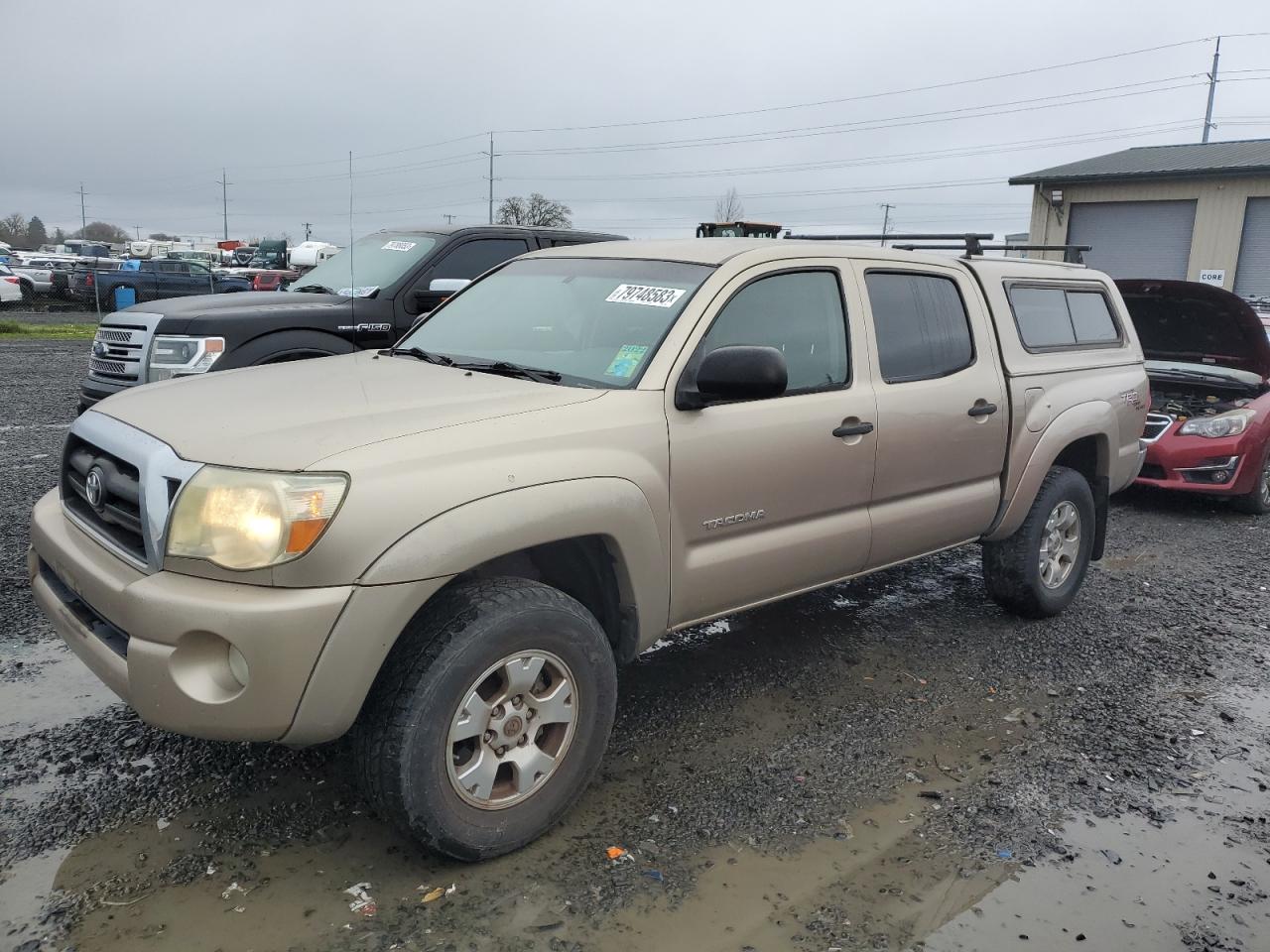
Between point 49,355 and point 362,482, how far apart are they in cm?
1598

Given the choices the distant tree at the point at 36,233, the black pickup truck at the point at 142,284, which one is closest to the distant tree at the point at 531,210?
the black pickup truck at the point at 142,284

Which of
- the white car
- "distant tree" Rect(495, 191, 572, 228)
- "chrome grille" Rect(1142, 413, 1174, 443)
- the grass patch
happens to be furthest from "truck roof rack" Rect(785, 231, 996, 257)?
"distant tree" Rect(495, 191, 572, 228)

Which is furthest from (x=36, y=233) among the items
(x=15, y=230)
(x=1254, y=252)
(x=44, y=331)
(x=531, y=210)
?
(x=1254, y=252)

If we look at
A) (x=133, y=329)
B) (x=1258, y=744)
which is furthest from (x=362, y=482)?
(x=133, y=329)

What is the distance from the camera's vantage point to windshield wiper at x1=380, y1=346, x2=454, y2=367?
379 cm

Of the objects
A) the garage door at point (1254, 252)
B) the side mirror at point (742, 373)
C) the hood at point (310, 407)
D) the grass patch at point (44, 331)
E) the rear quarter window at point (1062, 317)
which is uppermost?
the garage door at point (1254, 252)

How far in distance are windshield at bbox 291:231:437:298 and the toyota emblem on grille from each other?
432cm

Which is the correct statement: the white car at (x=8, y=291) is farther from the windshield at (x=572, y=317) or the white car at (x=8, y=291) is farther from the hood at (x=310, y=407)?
the hood at (x=310, y=407)

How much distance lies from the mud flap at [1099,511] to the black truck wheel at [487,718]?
338 cm

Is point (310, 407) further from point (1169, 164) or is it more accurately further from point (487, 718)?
point (1169, 164)

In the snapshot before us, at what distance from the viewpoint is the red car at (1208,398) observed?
25.0ft

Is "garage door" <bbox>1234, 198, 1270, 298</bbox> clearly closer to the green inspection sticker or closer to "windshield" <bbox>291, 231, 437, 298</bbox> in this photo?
"windshield" <bbox>291, 231, 437, 298</bbox>

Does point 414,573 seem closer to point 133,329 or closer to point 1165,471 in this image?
point 133,329

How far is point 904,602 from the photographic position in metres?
5.49
